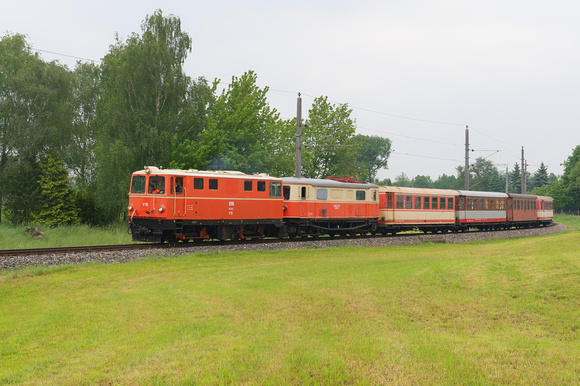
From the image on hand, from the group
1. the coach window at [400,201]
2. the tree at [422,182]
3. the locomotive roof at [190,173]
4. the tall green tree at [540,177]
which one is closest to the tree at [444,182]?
the tree at [422,182]

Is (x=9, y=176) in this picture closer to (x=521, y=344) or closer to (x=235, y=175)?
(x=235, y=175)

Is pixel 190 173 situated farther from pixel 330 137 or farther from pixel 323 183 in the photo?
pixel 330 137

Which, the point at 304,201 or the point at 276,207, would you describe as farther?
the point at 304,201

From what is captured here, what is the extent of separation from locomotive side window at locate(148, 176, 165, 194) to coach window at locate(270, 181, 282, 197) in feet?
20.1

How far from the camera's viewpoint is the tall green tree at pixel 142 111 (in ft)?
112

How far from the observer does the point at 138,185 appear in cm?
2156

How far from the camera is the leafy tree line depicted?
34781 mm

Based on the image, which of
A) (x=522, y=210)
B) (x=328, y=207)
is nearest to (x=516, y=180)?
(x=522, y=210)

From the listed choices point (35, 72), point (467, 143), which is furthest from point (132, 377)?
point (467, 143)

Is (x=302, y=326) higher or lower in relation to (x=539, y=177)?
lower

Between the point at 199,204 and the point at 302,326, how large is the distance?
14.4 m

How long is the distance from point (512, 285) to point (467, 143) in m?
37.1

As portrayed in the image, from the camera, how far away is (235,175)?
23.3m

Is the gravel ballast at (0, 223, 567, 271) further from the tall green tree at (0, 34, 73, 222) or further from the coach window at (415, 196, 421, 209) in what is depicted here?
the tall green tree at (0, 34, 73, 222)
